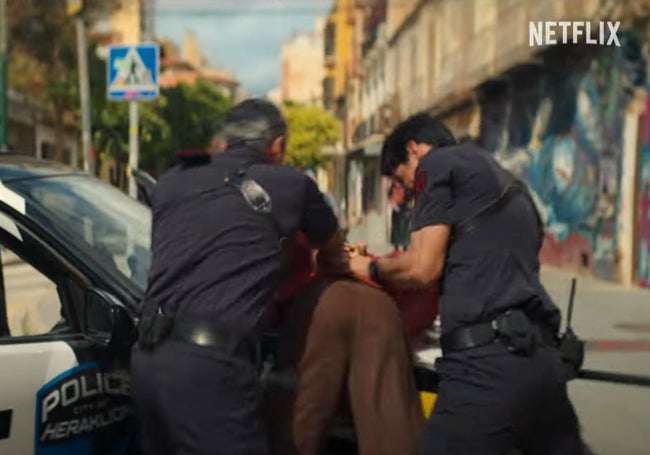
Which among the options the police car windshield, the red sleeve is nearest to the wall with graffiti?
the police car windshield

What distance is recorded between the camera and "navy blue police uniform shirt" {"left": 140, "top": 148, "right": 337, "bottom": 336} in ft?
8.56

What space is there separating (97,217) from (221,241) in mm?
1149

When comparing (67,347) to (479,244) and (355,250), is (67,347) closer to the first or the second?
(355,250)

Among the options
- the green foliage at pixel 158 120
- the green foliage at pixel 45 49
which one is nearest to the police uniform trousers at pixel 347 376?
the green foliage at pixel 158 120

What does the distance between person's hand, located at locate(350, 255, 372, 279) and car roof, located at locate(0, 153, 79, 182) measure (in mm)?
1251

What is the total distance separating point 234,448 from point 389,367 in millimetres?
549

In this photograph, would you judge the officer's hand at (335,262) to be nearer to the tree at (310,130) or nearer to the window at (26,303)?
the window at (26,303)

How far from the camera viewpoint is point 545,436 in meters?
2.75

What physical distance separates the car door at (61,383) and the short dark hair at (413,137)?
1.07 m

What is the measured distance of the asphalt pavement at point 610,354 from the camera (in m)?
5.66

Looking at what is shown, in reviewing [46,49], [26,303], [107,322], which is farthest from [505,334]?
[46,49]

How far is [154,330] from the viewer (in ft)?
8.59

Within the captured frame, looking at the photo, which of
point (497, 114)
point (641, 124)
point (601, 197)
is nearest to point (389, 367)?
point (641, 124)

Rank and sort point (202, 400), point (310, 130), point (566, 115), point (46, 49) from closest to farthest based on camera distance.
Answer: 1. point (202, 400)
2. point (566, 115)
3. point (46, 49)
4. point (310, 130)
